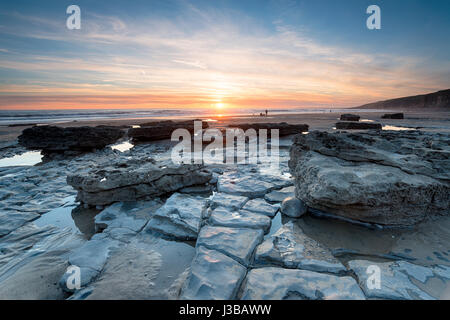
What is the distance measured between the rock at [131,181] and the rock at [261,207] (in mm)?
1187

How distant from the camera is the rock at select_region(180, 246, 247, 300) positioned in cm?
159

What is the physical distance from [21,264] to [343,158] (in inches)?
167

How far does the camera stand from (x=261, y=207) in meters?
3.11

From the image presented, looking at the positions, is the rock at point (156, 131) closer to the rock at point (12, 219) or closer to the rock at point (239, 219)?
the rock at point (12, 219)

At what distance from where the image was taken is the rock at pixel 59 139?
24.3 feet

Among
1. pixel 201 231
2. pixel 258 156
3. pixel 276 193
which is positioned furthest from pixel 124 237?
pixel 258 156


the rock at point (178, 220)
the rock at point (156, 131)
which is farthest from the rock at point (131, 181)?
the rock at point (156, 131)

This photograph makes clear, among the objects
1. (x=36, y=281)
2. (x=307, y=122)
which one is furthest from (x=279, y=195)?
(x=307, y=122)

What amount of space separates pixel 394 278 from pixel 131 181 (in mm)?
3458

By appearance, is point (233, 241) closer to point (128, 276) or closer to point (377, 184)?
point (128, 276)

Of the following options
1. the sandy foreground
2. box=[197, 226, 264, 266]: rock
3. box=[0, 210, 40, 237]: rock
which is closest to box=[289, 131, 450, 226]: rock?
box=[197, 226, 264, 266]: rock

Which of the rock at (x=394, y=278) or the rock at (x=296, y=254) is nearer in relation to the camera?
the rock at (x=394, y=278)

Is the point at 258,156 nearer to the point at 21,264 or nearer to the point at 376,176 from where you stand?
the point at 376,176

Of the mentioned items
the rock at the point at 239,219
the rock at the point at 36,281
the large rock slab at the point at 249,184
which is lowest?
the rock at the point at 36,281
